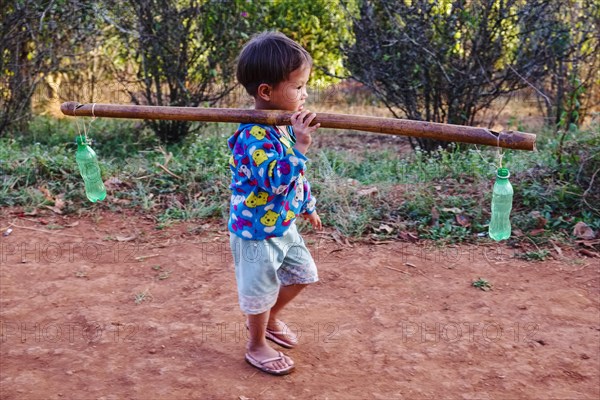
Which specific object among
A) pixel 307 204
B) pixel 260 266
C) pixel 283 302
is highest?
pixel 307 204

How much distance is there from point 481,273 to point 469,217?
0.75 m

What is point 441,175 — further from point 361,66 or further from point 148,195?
point 148,195

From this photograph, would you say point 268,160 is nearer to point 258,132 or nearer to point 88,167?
point 258,132

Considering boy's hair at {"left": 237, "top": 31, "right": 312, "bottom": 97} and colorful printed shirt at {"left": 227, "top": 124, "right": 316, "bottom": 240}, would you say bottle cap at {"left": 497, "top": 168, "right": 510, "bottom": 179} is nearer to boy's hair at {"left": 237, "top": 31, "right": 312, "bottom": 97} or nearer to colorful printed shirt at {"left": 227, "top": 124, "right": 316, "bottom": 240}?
colorful printed shirt at {"left": 227, "top": 124, "right": 316, "bottom": 240}

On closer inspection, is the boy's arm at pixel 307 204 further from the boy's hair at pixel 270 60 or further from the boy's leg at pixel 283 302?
the boy's hair at pixel 270 60

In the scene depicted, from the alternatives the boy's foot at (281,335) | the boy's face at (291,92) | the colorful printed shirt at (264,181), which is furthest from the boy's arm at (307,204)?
the boy's foot at (281,335)

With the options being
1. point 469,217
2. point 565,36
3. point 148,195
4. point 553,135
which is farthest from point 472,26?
point 148,195

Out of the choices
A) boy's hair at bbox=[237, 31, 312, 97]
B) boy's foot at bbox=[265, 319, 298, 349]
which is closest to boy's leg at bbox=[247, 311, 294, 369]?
boy's foot at bbox=[265, 319, 298, 349]

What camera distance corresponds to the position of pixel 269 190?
242cm

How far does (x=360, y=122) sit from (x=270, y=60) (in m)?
0.41

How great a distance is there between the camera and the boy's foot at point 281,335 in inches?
115

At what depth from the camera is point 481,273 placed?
373cm

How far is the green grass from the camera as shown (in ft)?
14.3

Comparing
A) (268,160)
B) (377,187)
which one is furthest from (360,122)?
(377,187)
